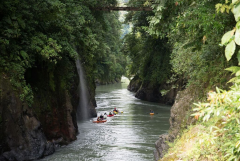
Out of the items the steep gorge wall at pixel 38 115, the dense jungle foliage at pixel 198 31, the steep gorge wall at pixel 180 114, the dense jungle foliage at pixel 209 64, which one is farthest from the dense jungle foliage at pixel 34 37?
the steep gorge wall at pixel 180 114

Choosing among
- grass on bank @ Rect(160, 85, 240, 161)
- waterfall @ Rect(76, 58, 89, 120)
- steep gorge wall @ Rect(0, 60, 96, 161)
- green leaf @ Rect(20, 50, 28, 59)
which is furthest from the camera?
waterfall @ Rect(76, 58, 89, 120)

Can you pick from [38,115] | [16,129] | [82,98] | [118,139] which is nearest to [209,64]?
[16,129]

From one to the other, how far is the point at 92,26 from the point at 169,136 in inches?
501

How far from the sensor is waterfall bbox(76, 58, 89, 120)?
22672 millimetres

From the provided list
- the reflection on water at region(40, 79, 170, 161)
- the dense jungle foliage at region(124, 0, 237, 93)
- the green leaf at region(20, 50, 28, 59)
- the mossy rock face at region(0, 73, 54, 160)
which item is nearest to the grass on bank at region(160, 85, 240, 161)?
the dense jungle foliage at region(124, 0, 237, 93)

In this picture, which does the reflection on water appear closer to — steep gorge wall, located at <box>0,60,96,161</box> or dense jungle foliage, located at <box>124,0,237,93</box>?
steep gorge wall, located at <box>0,60,96,161</box>

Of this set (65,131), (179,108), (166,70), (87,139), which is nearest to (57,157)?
(65,131)

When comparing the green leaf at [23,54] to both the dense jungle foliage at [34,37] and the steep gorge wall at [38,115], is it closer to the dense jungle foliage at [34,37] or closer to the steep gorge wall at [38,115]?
the dense jungle foliage at [34,37]

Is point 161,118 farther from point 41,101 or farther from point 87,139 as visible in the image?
point 41,101

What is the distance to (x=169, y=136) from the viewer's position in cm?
983

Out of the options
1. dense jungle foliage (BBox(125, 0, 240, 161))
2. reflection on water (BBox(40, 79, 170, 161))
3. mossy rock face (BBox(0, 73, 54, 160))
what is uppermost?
dense jungle foliage (BBox(125, 0, 240, 161))

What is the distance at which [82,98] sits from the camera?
913 inches

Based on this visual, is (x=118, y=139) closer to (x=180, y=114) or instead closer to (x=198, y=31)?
(x=180, y=114)

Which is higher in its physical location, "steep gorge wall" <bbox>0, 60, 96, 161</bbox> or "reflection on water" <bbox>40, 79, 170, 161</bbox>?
"steep gorge wall" <bbox>0, 60, 96, 161</bbox>
